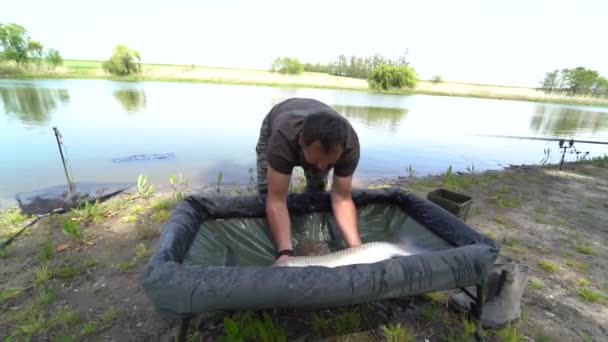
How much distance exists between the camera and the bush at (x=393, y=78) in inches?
1826

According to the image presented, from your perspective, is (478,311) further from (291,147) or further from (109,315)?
(109,315)

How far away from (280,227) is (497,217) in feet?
9.35

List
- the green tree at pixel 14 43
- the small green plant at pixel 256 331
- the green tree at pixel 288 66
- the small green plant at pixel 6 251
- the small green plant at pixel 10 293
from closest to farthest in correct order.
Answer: the small green plant at pixel 256 331
the small green plant at pixel 10 293
the small green plant at pixel 6 251
the green tree at pixel 14 43
the green tree at pixel 288 66

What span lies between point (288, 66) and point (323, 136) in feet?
207

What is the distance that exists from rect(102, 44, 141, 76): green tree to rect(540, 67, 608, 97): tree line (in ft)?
233

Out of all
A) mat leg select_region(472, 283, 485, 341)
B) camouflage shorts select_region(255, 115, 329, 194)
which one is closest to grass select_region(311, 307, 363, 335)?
mat leg select_region(472, 283, 485, 341)

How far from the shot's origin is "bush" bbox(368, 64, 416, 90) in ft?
152

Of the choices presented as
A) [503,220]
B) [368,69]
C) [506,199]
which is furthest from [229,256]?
[368,69]

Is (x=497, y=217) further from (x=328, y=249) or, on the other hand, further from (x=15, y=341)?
(x=15, y=341)

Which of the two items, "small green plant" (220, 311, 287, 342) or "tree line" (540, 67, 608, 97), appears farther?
"tree line" (540, 67, 608, 97)

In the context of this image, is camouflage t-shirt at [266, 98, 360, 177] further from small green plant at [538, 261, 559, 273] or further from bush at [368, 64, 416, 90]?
bush at [368, 64, 416, 90]

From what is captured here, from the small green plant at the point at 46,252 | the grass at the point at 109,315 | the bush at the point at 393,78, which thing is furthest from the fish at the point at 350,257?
the bush at the point at 393,78

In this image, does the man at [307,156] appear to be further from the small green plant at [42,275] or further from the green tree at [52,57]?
the green tree at [52,57]

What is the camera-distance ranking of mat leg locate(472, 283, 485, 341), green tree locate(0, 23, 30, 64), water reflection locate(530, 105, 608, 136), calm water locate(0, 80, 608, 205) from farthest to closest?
1. green tree locate(0, 23, 30, 64)
2. water reflection locate(530, 105, 608, 136)
3. calm water locate(0, 80, 608, 205)
4. mat leg locate(472, 283, 485, 341)
